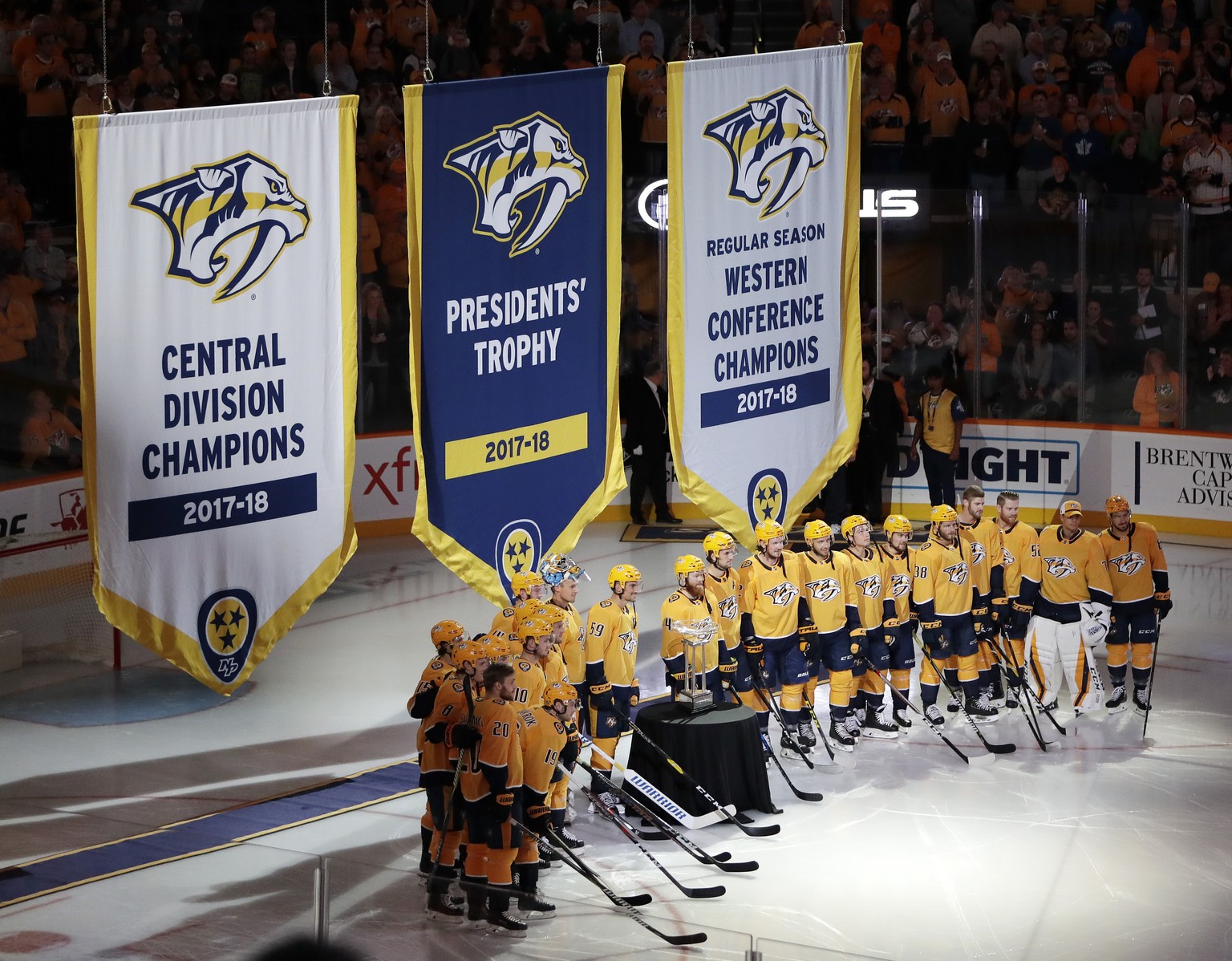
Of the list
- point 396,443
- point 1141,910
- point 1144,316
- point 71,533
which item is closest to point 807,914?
point 1141,910

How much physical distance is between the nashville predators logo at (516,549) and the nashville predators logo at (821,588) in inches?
136

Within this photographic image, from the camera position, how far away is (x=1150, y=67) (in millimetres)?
20234

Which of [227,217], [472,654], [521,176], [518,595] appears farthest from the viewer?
[518,595]

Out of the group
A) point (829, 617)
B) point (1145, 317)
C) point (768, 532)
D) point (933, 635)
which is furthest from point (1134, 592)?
point (1145, 317)

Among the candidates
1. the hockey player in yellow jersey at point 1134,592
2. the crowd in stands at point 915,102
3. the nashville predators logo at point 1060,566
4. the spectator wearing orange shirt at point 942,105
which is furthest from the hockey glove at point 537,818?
the spectator wearing orange shirt at point 942,105

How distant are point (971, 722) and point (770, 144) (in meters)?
4.33

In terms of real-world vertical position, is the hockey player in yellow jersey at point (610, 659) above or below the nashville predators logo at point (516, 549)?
below

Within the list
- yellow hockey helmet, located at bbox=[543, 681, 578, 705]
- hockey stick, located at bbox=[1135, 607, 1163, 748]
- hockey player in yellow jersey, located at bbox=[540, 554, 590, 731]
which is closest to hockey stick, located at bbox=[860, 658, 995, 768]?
hockey stick, located at bbox=[1135, 607, 1163, 748]

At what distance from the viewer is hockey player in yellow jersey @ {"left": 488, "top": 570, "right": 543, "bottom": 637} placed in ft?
30.3

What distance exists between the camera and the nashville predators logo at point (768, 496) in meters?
10.6

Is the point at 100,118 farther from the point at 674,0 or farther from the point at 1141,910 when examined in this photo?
the point at 674,0

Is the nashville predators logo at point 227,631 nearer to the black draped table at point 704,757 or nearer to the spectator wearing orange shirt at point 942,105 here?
the black draped table at point 704,757

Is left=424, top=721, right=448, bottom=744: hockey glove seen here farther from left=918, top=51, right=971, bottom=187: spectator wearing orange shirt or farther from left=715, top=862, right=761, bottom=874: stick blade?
left=918, top=51, right=971, bottom=187: spectator wearing orange shirt

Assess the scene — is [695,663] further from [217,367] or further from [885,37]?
[885,37]
